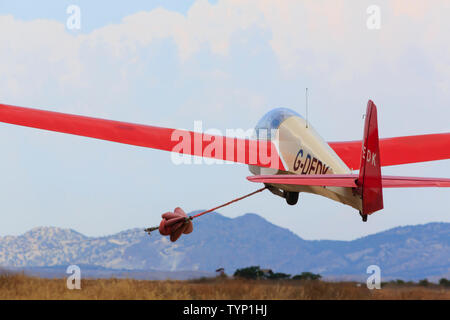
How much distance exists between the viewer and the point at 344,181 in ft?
40.9

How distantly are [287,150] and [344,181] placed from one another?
3.81 meters

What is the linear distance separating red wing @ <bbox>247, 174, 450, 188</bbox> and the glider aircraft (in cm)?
2

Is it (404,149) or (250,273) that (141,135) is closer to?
(250,273)

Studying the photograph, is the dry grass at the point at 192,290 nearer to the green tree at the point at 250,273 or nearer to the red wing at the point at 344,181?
the green tree at the point at 250,273

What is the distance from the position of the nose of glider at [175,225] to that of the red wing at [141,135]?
9.84 ft

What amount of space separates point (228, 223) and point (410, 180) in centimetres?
5458

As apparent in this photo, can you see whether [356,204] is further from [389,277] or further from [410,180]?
[389,277]

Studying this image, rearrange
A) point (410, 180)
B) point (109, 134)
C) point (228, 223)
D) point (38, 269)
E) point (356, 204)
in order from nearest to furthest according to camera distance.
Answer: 1. point (410, 180)
2. point (356, 204)
3. point (38, 269)
4. point (109, 134)
5. point (228, 223)

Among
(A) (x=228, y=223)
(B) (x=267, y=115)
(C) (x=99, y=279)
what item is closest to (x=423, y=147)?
(B) (x=267, y=115)

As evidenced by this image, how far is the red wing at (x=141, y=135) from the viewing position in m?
17.1

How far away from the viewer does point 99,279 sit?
13852 millimetres

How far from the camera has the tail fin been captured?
1228 cm

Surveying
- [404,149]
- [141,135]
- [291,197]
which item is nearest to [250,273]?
[291,197]

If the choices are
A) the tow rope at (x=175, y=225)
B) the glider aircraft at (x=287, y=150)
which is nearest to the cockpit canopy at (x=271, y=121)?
the glider aircraft at (x=287, y=150)
